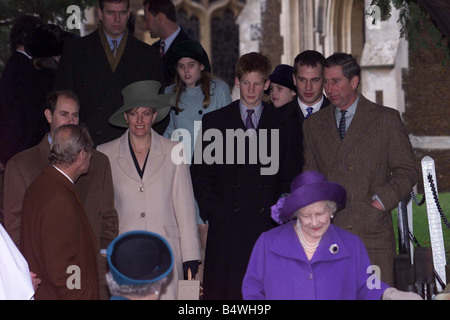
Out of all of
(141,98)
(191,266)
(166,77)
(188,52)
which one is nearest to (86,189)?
(141,98)

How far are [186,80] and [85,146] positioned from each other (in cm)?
220

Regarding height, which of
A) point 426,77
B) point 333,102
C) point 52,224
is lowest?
point 52,224

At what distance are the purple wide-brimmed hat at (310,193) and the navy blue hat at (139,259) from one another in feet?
3.68

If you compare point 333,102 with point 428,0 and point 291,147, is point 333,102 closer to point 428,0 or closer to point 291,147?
point 291,147

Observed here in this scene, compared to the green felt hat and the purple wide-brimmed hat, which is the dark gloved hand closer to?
the green felt hat

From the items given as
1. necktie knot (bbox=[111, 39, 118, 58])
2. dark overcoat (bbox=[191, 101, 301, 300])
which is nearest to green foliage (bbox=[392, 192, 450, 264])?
dark overcoat (bbox=[191, 101, 301, 300])

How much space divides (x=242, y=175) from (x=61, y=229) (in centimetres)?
200

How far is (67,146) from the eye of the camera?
6.00 metres

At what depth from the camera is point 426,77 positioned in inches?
864

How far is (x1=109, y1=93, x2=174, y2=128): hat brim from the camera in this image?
704cm

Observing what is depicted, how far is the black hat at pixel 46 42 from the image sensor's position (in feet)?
29.2

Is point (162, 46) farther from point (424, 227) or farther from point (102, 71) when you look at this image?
point (424, 227)
